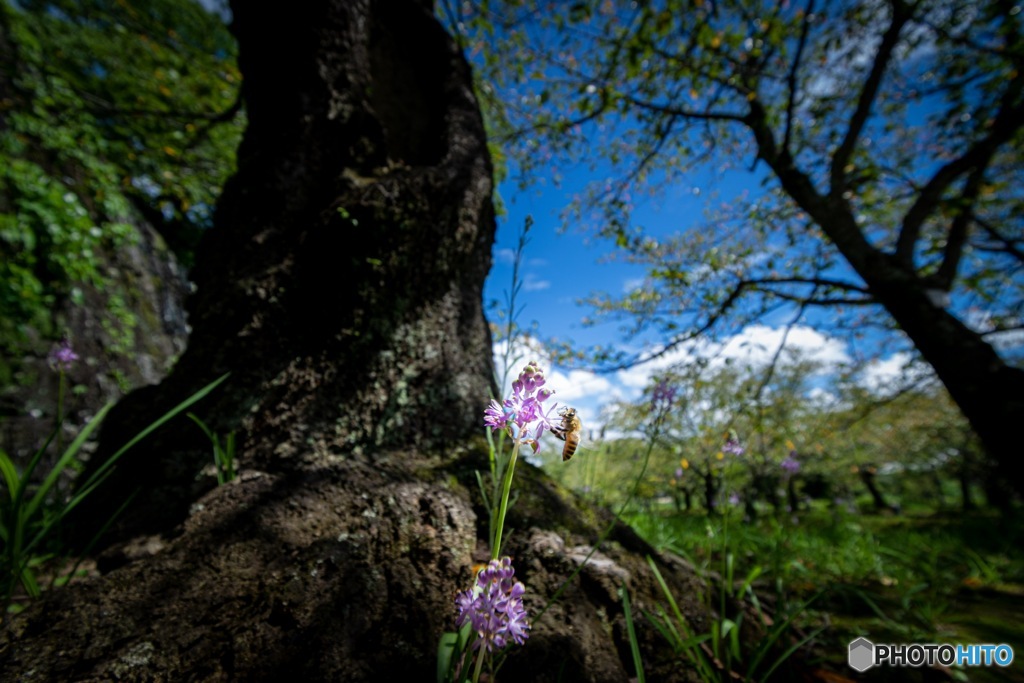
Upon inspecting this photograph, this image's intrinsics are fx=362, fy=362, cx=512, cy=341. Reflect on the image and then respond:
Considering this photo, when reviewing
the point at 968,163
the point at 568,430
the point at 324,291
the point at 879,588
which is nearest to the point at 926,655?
the point at 879,588

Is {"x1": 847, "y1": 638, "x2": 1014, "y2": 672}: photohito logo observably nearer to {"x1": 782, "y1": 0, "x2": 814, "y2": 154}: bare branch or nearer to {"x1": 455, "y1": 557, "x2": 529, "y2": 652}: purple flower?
{"x1": 455, "y1": 557, "x2": 529, "y2": 652}: purple flower

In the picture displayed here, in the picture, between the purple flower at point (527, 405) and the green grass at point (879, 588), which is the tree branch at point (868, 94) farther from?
the purple flower at point (527, 405)

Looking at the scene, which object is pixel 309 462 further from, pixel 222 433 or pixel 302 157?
pixel 302 157

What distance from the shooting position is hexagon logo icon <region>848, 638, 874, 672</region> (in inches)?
54.8

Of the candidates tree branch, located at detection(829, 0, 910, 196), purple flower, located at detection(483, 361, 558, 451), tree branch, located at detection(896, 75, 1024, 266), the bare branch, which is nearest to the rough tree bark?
purple flower, located at detection(483, 361, 558, 451)

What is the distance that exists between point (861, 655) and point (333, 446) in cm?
Result: 228

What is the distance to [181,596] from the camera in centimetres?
89

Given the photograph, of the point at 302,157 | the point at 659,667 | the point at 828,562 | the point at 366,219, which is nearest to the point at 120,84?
the point at 302,157

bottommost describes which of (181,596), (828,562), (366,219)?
(181,596)

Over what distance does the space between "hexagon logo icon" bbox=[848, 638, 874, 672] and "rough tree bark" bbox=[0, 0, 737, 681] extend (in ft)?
A: 1.92

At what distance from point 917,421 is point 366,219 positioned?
87.3 ft

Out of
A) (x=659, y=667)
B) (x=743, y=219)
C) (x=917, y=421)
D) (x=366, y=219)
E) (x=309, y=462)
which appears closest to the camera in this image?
(x=659, y=667)

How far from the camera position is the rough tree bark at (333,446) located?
86 centimetres

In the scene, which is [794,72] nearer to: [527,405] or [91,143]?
[527,405]
